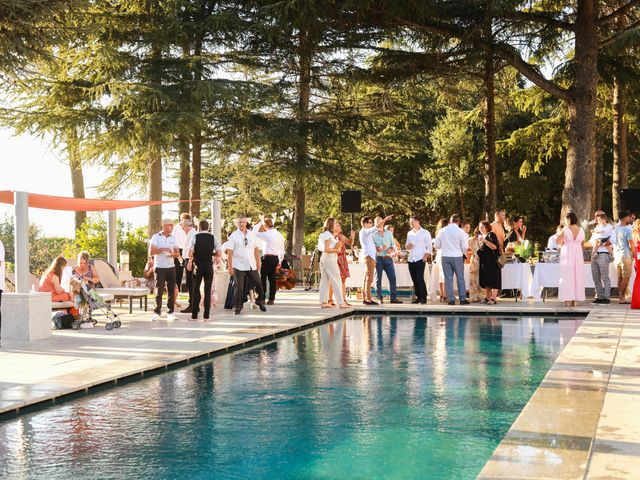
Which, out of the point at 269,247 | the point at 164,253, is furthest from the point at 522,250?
the point at 164,253

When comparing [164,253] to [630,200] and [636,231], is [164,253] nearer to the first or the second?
[636,231]

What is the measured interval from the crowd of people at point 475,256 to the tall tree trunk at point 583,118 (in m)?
2.53

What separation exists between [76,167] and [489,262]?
1371 centimetres

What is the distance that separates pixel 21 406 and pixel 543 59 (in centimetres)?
1982

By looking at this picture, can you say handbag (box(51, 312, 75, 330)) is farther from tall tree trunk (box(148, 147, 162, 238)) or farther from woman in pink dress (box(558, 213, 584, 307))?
tall tree trunk (box(148, 147, 162, 238))

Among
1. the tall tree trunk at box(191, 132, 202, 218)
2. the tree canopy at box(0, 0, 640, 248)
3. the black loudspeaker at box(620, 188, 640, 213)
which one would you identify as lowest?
the black loudspeaker at box(620, 188, 640, 213)

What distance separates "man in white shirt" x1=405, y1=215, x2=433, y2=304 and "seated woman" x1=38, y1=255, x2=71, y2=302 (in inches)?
274

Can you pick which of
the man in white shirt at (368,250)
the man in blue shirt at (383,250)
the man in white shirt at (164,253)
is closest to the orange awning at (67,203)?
the man in white shirt at (164,253)

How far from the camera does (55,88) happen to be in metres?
23.3

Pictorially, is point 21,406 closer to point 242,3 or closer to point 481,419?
point 481,419

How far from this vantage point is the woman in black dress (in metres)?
16.7

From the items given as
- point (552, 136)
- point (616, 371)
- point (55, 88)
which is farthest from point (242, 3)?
point (616, 371)

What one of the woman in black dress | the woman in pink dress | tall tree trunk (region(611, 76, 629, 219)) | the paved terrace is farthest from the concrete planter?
tall tree trunk (region(611, 76, 629, 219))

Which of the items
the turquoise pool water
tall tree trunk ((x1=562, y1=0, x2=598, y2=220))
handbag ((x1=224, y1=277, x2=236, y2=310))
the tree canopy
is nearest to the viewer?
the turquoise pool water
